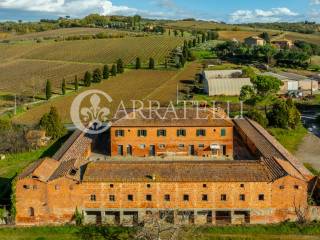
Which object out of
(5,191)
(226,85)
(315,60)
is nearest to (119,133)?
(5,191)

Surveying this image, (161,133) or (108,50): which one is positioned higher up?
(108,50)

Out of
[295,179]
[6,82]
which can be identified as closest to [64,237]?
[295,179]

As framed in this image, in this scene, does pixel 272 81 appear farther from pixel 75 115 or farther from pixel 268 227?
pixel 268 227

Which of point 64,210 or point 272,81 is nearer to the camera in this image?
point 64,210

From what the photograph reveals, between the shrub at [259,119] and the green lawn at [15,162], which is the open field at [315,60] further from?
the green lawn at [15,162]

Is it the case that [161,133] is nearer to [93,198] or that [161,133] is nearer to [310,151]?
[93,198]

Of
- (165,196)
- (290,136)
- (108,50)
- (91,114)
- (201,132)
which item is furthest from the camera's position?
(108,50)

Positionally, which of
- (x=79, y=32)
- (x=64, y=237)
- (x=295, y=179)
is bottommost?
(x=64, y=237)
